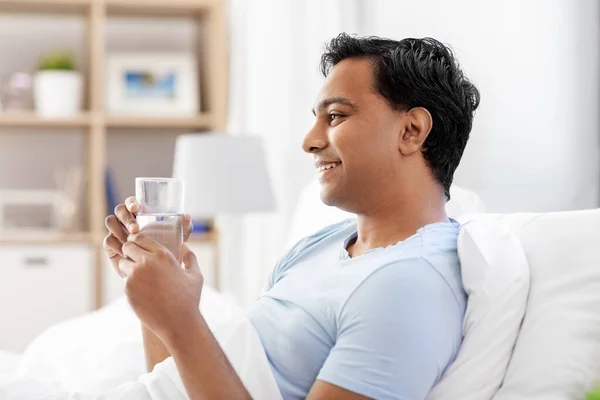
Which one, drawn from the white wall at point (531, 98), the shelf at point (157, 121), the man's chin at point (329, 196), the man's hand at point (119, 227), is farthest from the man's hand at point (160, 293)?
the shelf at point (157, 121)

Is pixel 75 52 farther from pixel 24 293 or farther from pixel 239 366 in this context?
pixel 239 366

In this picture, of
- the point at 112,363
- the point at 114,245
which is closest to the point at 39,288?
the point at 112,363

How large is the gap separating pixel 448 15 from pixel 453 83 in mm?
1367

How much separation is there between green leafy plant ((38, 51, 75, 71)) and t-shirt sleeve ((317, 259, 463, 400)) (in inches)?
108

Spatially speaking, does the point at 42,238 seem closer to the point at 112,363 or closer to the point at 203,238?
the point at 203,238

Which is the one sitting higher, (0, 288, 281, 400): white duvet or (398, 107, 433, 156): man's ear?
(398, 107, 433, 156): man's ear

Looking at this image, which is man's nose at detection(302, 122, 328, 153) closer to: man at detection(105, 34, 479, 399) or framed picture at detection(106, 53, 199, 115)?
man at detection(105, 34, 479, 399)

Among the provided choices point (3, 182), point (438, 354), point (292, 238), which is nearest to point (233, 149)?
point (292, 238)

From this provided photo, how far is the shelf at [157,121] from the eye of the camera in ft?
12.1

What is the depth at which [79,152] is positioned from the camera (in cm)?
392

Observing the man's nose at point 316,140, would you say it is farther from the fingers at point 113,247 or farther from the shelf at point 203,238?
the shelf at point 203,238

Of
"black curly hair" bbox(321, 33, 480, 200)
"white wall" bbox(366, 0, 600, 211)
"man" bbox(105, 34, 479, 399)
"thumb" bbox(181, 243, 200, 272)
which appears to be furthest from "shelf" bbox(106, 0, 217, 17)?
"thumb" bbox(181, 243, 200, 272)

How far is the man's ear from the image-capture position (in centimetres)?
138

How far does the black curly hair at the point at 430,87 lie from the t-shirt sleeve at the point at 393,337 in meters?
0.28
